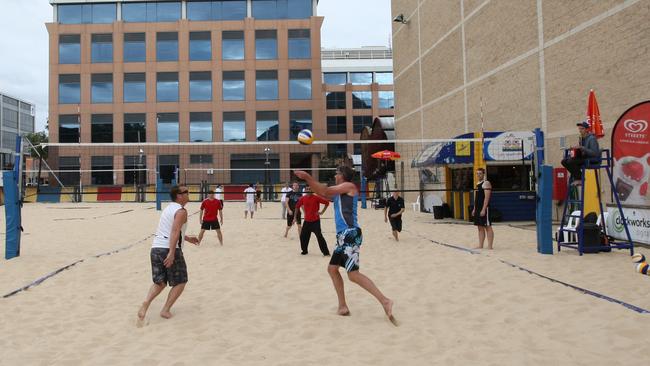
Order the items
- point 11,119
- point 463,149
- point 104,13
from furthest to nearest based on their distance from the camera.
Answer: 1. point 11,119
2. point 104,13
3. point 463,149

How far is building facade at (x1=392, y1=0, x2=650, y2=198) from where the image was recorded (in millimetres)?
10828

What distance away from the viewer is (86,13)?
39.6 metres

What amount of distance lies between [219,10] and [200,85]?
674cm

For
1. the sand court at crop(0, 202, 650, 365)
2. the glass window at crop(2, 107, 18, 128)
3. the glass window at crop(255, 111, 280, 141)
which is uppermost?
the glass window at crop(2, 107, 18, 128)

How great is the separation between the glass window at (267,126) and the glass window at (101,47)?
13.8 meters

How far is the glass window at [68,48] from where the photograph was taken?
3909cm

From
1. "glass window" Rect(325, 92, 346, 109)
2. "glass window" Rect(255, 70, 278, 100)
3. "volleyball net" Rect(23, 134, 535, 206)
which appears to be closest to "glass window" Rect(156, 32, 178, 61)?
"glass window" Rect(255, 70, 278, 100)

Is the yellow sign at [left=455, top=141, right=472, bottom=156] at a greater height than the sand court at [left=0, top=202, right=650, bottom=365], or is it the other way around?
the yellow sign at [left=455, top=141, right=472, bottom=156]

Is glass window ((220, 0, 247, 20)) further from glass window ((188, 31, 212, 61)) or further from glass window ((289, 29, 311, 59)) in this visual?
glass window ((289, 29, 311, 59))

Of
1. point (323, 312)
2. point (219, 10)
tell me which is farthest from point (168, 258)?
point (219, 10)

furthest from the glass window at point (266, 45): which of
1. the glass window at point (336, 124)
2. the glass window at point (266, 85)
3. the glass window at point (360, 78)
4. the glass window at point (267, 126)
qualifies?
the glass window at point (360, 78)

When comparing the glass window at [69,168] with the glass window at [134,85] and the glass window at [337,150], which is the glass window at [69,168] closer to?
the glass window at [134,85]

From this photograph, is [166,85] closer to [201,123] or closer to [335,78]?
[201,123]

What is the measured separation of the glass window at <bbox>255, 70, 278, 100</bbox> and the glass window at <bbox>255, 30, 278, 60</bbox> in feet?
4.27
